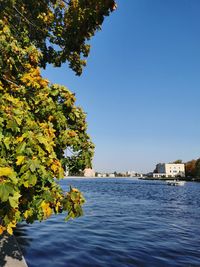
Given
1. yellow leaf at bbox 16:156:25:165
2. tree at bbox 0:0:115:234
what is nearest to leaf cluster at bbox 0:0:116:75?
tree at bbox 0:0:115:234

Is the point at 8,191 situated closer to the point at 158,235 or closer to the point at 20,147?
the point at 20,147

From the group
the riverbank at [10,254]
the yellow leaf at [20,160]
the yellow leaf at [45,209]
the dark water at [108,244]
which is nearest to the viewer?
the yellow leaf at [20,160]

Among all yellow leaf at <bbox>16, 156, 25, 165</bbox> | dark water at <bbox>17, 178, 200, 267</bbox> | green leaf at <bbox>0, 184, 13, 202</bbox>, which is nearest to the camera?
green leaf at <bbox>0, 184, 13, 202</bbox>

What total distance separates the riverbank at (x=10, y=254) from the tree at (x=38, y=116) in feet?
5.66

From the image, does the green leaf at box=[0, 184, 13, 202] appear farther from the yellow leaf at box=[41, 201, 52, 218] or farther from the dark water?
the dark water

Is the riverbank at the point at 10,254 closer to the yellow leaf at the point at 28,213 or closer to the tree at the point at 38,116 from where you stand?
the tree at the point at 38,116

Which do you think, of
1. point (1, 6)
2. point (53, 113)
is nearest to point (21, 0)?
point (1, 6)

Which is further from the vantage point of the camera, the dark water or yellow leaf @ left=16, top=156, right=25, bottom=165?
the dark water

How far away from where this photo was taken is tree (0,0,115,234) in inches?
216

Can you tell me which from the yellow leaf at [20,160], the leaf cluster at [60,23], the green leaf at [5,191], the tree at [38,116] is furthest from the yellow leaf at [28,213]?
the leaf cluster at [60,23]

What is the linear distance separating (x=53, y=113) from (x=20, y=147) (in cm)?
273

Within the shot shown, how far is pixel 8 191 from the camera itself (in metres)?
4.48

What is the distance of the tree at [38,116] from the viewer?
5.50 meters

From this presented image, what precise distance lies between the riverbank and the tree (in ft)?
5.66
